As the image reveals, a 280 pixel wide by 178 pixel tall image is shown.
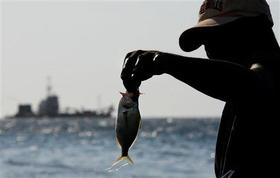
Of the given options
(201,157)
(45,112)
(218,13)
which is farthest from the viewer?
(45,112)

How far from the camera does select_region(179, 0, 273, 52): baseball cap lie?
2.14 meters

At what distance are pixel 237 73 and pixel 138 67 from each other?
0.32 metres

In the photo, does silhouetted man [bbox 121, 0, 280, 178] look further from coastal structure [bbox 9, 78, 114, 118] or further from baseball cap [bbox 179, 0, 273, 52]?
coastal structure [bbox 9, 78, 114, 118]

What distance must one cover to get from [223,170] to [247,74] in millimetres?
458

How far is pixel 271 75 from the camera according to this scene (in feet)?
6.63

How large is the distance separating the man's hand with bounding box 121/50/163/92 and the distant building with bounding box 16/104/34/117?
6306 inches

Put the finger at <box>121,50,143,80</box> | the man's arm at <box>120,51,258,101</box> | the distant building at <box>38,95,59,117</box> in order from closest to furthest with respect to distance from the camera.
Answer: the man's arm at <box>120,51,258,101</box> < the finger at <box>121,50,143,80</box> < the distant building at <box>38,95,59,117</box>

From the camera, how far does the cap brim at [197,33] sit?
214cm

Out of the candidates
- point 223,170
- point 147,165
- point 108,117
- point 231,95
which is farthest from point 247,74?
point 108,117

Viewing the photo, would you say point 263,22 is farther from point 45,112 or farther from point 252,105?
point 45,112

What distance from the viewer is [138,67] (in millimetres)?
2004

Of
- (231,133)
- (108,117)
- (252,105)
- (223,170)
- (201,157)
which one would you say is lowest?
(108,117)

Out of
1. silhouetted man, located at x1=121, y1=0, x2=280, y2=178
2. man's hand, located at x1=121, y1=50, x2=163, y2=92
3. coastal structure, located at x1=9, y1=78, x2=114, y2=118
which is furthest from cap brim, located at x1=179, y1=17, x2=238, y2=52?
coastal structure, located at x1=9, y1=78, x2=114, y2=118

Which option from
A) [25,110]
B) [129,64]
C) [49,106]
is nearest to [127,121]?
[129,64]
